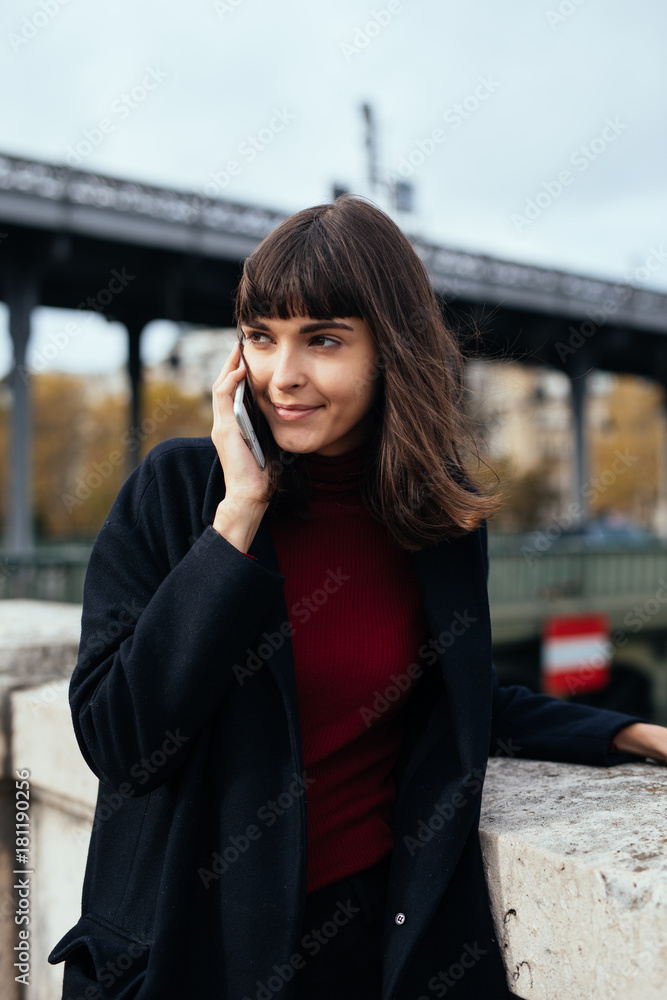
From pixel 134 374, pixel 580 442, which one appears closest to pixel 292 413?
pixel 134 374

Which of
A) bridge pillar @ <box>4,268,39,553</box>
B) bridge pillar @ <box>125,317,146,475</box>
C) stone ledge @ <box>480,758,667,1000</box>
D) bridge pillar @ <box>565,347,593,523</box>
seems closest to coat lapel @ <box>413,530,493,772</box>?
stone ledge @ <box>480,758,667,1000</box>

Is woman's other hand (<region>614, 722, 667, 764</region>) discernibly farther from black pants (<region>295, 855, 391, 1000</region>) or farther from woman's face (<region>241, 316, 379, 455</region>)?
woman's face (<region>241, 316, 379, 455</region>)

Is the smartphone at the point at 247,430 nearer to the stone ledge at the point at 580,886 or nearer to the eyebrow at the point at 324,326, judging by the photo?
the eyebrow at the point at 324,326

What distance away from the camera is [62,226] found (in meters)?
13.3

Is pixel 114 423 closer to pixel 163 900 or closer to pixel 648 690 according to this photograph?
pixel 648 690

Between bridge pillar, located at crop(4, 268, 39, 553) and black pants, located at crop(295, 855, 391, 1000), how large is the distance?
13.6m

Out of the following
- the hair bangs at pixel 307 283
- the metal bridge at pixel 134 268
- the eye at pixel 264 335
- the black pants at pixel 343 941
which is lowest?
the black pants at pixel 343 941

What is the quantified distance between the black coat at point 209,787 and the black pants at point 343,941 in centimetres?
5

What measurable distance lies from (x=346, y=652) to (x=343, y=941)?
48cm

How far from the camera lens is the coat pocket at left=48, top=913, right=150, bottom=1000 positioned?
145 cm

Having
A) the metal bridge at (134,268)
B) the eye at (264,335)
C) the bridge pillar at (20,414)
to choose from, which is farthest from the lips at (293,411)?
the bridge pillar at (20,414)

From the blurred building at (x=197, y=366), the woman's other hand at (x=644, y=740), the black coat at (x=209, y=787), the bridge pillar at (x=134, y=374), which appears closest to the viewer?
the black coat at (x=209, y=787)

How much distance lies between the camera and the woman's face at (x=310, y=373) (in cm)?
159

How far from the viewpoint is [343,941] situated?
156 centimetres
